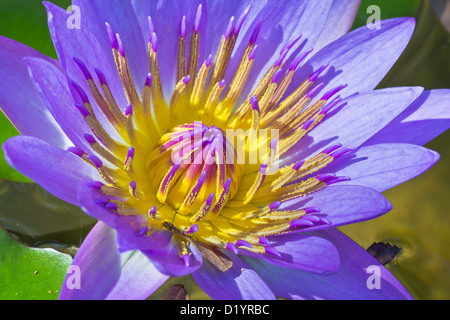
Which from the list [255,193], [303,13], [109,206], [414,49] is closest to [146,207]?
[109,206]

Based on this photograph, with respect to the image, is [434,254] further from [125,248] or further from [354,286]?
[125,248]

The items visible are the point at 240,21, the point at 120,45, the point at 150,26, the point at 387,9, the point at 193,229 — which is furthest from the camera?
the point at 387,9

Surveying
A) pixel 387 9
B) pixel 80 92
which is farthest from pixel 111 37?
pixel 387 9

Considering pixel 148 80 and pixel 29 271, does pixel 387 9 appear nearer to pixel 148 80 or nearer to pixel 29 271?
pixel 148 80

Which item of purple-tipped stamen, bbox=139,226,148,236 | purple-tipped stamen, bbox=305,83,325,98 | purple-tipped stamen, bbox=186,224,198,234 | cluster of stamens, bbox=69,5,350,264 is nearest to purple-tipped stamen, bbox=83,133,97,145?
cluster of stamens, bbox=69,5,350,264

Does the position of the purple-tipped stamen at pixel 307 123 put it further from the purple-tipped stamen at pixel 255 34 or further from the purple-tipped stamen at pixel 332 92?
the purple-tipped stamen at pixel 255 34

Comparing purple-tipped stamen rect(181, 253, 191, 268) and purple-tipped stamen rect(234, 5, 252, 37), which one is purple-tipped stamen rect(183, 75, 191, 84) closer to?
purple-tipped stamen rect(234, 5, 252, 37)

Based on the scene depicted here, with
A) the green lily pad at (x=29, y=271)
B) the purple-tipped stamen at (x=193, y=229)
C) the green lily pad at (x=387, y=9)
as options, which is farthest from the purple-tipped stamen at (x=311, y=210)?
the green lily pad at (x=387, y=9)
